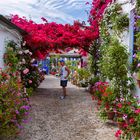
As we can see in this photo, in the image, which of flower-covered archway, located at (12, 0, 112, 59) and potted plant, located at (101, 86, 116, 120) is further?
flower-covered archway, located at (12, 0, 112, 59)

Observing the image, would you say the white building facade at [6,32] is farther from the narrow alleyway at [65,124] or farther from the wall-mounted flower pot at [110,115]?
the wall-mounted flower pot at [110,115]

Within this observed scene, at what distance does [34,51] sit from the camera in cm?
1705

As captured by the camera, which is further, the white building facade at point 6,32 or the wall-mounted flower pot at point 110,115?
the white building facade at point 6,32

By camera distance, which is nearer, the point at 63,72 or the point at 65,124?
the point at 65,124

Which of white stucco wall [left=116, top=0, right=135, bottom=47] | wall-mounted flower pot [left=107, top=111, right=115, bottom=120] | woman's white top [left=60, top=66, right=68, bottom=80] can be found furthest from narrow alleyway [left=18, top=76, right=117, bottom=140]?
white stucco wall [left=116, top=0, right=135, bottom=47]

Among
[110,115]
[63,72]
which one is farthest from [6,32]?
[110,115]

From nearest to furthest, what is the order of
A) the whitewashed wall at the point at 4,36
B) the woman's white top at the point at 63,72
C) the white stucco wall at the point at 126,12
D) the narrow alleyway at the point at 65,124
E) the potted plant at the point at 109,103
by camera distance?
the narrow alleyway at the point at 65,124 → the potted plant at the point at 109,103 → the white stucco wall at the point at 126,12 → the whitewashed wall at the point at 4,36 → the woman's white top at the point at 63,72

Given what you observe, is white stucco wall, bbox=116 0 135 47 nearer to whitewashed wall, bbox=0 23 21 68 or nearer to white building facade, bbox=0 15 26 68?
white building facade, bbox=0 15 26 68

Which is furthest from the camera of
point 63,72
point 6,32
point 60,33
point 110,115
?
point 60,33

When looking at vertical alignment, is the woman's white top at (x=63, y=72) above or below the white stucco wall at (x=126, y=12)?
below


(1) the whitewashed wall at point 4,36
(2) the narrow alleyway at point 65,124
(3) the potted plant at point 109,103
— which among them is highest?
(1) the whitewashed wall at point 4,36

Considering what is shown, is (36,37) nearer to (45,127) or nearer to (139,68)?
(45,127)

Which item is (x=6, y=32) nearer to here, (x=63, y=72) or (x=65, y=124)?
(x=63, y=72)

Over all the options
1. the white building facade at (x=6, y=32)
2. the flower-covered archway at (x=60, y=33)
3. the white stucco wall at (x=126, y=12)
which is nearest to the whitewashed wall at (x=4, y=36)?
the white building facade at (x=6, y=32)
